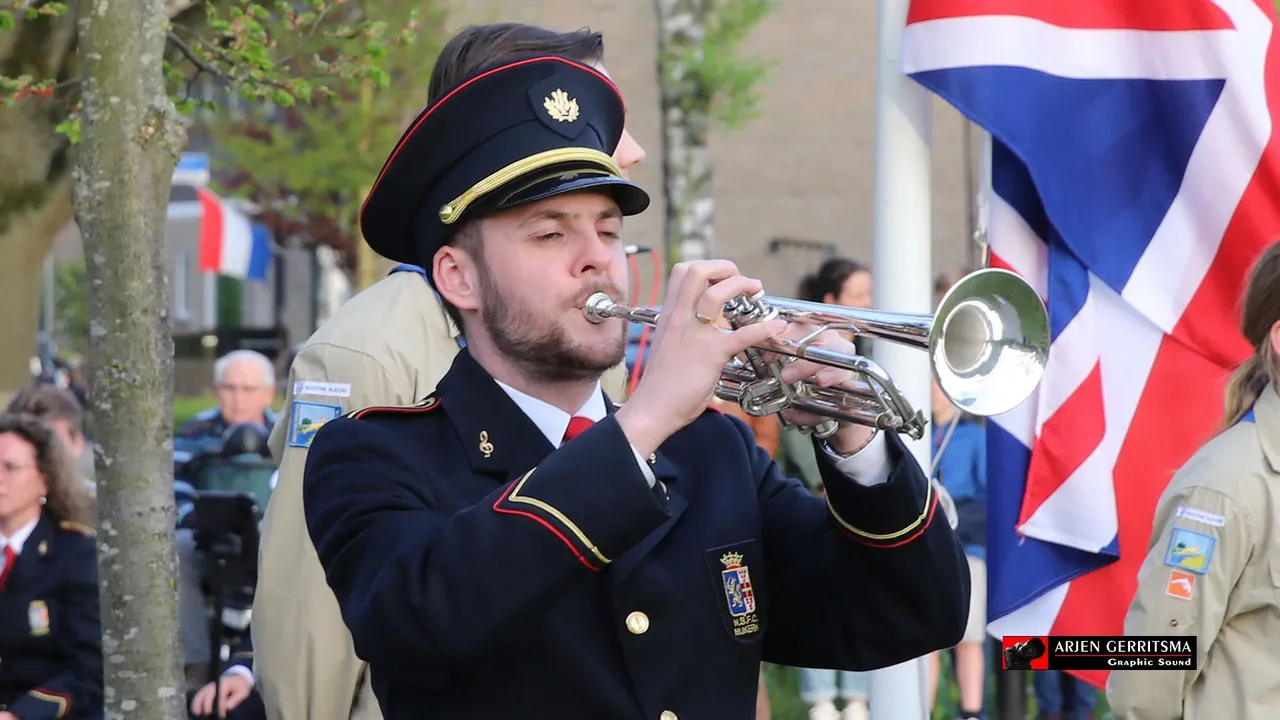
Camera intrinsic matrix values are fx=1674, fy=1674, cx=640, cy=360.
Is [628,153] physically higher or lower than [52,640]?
higher

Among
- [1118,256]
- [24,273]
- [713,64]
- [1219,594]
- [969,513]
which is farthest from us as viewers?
[713,64]

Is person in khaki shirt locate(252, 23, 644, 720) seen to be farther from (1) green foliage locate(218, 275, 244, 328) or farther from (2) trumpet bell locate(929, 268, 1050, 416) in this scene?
(1) green foliage locate(218, 275, 244, 328)

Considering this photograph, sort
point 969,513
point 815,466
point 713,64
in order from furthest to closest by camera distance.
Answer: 1. point 713,64
2. point 815,466
3. point 969,513

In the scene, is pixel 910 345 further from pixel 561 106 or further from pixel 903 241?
pixel 903 241

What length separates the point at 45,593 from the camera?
5875 mm

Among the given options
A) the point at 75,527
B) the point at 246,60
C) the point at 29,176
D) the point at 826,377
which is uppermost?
the point at 246,60

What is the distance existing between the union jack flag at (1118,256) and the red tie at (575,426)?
91.5 inches

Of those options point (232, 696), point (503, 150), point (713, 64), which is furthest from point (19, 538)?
point (713, 64)

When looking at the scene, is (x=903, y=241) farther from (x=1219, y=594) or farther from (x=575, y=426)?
(x=575, y=426)

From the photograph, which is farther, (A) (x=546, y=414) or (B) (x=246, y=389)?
(B) (x=246, y=389)

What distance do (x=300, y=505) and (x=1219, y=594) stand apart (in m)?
2.08

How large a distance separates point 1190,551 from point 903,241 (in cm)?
108

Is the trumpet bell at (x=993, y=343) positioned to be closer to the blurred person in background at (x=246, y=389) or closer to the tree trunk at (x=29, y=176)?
the tree trunk at (x=29, y=176)

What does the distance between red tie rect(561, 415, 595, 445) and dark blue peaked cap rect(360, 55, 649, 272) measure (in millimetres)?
336
